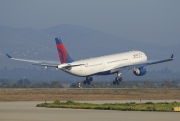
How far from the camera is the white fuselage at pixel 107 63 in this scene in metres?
112

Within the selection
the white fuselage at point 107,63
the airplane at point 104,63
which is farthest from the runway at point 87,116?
the airplane at point 104,63

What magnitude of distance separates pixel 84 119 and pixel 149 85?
275 ft

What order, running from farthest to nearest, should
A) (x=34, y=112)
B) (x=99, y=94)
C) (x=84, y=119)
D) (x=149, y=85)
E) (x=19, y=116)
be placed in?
(x=149, y=85) < (x=99, y=94) < (x=34, y=112) < (x=19, y=116) < (x=84, y=119)

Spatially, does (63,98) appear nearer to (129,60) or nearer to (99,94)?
(99,94)

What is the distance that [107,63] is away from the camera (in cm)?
11562

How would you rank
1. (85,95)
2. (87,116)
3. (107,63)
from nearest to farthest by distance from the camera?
(87,116) < (85,95) < (107,63)

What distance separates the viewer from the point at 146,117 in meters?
54.1

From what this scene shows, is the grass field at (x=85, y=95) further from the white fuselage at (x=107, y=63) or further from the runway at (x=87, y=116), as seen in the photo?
the runway at (x=87, y=116)

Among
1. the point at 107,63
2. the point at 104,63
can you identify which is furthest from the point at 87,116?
the point at 107,63

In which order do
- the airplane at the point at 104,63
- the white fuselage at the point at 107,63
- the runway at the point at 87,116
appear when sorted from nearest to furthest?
1. the runway at the point at 87,116
2. the white fuselage at the point at 107,63
3. the airplane at the point at 104,63

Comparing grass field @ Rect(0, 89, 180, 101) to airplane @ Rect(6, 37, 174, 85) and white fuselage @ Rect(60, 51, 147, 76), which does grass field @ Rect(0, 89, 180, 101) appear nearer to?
white fuselage @ Rect(60, 51, 147, 76)

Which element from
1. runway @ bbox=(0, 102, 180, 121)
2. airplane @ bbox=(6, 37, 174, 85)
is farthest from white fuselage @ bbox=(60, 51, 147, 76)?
runway @ bbox=(0, 102, 180, 121)

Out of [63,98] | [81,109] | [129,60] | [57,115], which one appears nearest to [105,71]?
[129,60]

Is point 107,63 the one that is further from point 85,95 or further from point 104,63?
point 85,95
